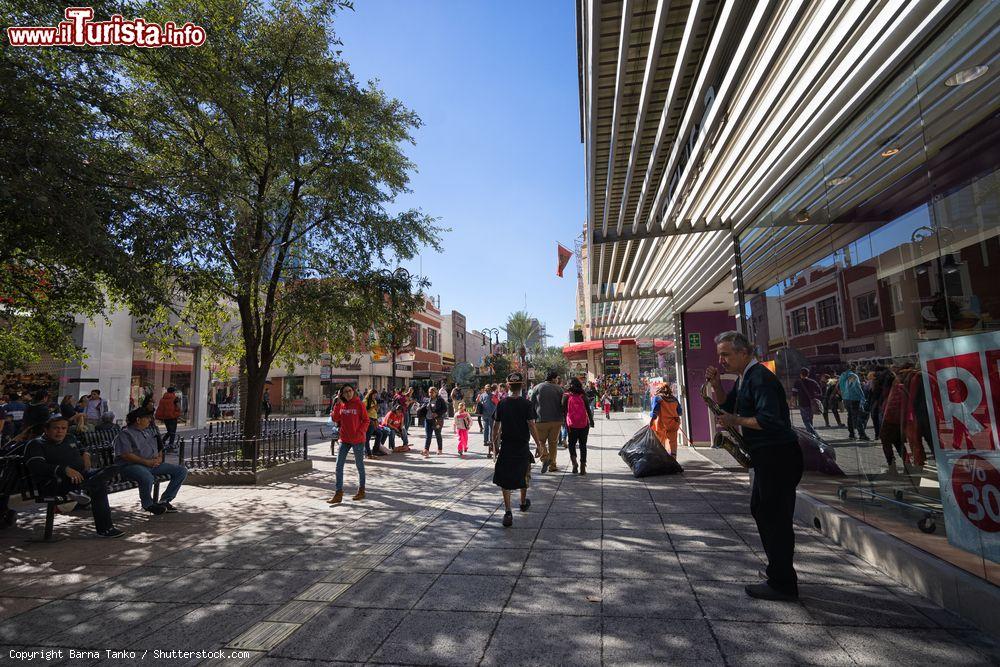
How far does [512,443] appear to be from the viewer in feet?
19.0

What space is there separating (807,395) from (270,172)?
32.5ft

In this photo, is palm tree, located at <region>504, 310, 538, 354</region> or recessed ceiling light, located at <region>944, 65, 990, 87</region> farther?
palm tree, located at <region>504, 310, 538, 354</region>

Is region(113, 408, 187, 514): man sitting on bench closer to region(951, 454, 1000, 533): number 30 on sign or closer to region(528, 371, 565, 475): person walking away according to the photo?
region(528, 371, 565, 475): person walking away

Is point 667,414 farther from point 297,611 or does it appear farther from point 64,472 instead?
point 64,472

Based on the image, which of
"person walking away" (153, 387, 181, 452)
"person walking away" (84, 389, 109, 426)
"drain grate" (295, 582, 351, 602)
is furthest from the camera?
"person walking away" (153, 387, 181, 452)

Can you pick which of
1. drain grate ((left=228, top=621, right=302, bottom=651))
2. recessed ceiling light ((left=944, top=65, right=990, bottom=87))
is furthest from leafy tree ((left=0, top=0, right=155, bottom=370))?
recessed ceiling light ((left=944, top=65, right=990, bottom=87))

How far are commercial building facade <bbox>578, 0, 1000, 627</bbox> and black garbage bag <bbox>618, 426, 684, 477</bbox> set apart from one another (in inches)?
97.1

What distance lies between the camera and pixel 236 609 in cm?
349

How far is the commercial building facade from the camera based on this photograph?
124 inches

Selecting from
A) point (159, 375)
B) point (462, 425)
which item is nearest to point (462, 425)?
point (462, 425)

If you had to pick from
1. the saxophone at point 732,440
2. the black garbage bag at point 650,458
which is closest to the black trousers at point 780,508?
the saxophone at point 732,440

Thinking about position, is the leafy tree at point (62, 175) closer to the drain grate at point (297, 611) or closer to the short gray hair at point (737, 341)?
the drain grate at point (297, 611)

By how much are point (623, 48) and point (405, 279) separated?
6782 millimetres

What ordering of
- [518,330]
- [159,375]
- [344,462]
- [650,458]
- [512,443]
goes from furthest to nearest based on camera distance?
[518,330], [159,375], [650,458], [344,462], [512,443]
